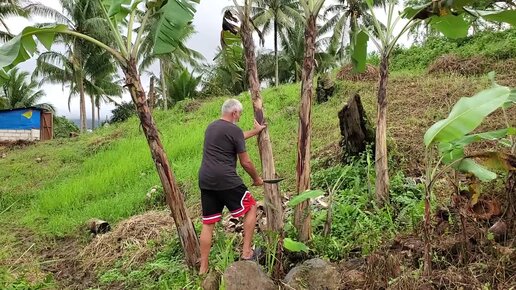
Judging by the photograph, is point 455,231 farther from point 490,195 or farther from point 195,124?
point 195,124

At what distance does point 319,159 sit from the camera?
6.68 meters

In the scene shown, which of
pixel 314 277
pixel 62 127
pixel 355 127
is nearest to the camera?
pixel 314 277

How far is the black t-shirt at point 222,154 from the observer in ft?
12.6

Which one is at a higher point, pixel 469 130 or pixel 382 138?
pixel 469 130

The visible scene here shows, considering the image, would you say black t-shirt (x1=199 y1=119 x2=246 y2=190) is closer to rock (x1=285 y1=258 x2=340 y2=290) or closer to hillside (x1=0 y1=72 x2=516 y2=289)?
hillside (x1=0 y1=72 x2=516 y2=289)

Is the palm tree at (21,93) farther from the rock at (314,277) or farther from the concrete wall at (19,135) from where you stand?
the rock at (314,277)

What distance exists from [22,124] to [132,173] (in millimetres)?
11512

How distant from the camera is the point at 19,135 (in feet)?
58.8

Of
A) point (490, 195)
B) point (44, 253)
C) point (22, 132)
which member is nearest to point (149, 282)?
point (44, 253)

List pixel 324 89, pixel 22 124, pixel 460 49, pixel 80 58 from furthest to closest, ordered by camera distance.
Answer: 1. pixel 80 58
2. pixel 22 124
3. pixel 460 49
4. pixel 324 89

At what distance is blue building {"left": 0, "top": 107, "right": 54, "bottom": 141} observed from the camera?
17.8 meters

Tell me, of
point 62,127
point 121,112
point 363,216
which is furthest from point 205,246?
point 62,127

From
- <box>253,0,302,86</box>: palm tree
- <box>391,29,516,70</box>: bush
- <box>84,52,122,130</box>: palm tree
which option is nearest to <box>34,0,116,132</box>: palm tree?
<box>84,52,122,130</box>: palm tree

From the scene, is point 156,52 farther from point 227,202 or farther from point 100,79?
point 100,79
